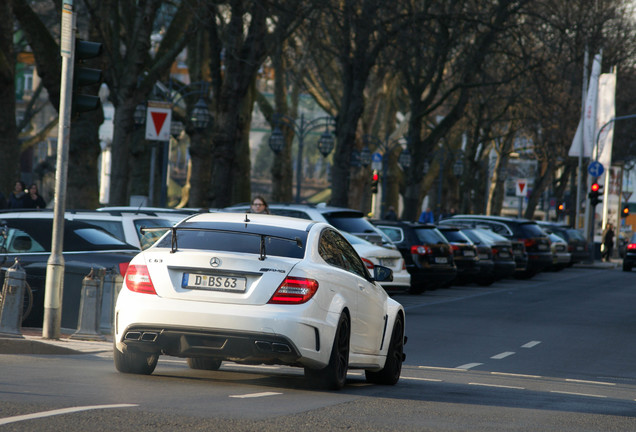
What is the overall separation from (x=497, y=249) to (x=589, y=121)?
2194 cm

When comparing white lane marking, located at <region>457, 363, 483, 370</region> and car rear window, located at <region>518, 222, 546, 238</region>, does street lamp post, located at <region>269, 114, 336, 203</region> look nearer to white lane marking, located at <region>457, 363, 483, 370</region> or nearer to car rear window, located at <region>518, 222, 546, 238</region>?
car rear window, located at <region>518, 222, 546, 238</region>

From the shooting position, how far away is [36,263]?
13922mm

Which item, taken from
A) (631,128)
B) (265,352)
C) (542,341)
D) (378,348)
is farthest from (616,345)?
(631,128)

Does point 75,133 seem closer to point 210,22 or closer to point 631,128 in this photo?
point 210,22

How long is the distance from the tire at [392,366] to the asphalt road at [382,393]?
11cm

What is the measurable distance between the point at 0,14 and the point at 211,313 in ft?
67.4

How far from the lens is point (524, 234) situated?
37688mm

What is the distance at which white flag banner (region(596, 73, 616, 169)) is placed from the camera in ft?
181

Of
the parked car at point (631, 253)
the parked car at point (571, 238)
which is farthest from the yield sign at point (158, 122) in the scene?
the parked car at point (631, 253)

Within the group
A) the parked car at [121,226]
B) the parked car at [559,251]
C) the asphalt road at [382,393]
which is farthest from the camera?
the parked car at [559,251]

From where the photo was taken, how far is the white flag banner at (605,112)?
181 ft

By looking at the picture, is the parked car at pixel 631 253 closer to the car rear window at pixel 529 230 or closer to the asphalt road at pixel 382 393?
the car rear window at pixel 529 230

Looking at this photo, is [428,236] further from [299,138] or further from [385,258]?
[299,138]

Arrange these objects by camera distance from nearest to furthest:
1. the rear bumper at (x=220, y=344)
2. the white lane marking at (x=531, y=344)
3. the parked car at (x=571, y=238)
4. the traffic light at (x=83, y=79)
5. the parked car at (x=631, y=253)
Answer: the rear bumper at (x=220, y=344) → the traffic light at (x=83, y=79) → the white lane marking at (x=531, y=344) → the parked car at (x=631, y=253) → the parked car at (x=571, y=238)
